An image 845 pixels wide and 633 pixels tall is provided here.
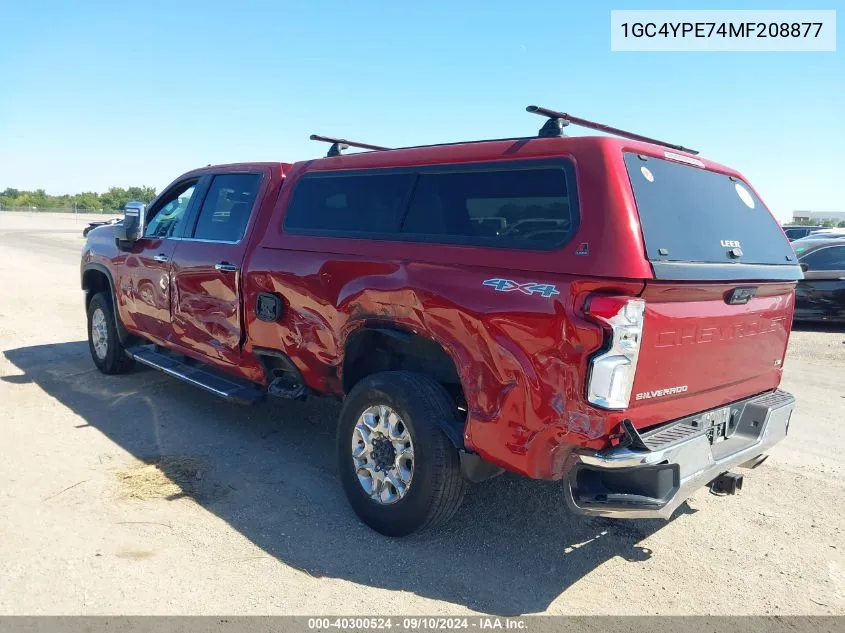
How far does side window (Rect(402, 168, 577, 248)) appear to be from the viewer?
3115 millimetres

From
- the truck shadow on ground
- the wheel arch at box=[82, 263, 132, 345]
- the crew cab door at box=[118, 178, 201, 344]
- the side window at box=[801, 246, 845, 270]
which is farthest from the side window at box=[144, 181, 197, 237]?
the side window at box=[801, 246, 845, 270]

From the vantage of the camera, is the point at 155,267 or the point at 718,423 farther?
the point at 155,267

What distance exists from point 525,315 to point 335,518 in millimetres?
1823

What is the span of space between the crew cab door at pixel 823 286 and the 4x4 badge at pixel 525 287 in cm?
890

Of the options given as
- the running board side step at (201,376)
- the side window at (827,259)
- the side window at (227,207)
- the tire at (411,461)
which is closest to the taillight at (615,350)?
the tire at (411,461)

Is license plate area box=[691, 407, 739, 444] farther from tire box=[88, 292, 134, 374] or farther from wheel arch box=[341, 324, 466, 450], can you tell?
tire box=[88, 292, 134, 374]

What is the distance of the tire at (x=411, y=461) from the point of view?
11.3ft

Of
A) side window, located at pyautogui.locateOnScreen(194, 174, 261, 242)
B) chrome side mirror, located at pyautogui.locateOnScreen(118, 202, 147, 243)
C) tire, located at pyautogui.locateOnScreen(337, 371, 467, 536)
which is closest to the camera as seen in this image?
tire, located at pyautogui.locateOnScreen(337, 371, 467, 536)

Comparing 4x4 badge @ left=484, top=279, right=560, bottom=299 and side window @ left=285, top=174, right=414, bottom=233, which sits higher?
side window @ left=285, top=174, right=414, bottom=233

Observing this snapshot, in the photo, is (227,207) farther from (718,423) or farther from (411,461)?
(718,423)

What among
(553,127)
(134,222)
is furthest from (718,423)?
(134,222)

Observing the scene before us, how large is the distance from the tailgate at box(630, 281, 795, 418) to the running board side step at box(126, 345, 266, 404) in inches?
116

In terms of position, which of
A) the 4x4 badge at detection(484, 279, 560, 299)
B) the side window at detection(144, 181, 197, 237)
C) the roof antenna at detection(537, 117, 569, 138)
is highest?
the roof antenna at detection(537, 117, 569, 138)

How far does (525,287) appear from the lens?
3006 mm
